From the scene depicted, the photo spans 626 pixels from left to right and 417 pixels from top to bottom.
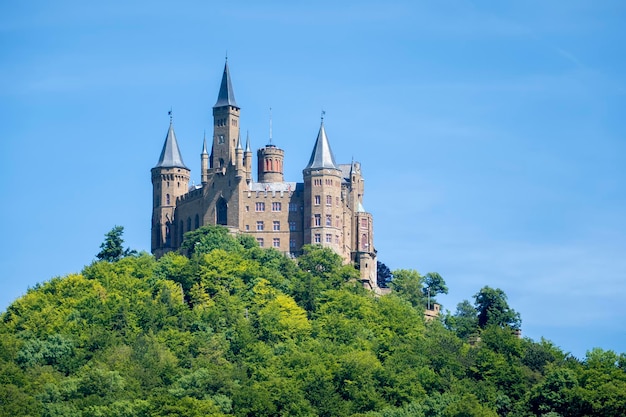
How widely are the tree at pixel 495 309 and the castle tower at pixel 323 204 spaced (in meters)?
11.4

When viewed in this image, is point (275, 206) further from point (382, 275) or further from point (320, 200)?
point (382, 275)

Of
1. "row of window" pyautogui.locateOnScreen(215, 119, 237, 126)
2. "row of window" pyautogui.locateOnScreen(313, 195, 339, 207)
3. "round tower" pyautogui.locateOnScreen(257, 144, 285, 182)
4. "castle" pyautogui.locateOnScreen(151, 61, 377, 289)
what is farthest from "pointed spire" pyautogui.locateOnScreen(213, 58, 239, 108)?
"row of window" pyautogui.locateOnScreen(313, 195, 339, 207)

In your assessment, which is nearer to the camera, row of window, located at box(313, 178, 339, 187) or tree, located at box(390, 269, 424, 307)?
row of window, located at box(313, 178, 339, 187)

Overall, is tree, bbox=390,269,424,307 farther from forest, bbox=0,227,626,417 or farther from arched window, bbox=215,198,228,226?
arched window, bbox=215,198,228,226

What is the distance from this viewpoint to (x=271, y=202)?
478 ft

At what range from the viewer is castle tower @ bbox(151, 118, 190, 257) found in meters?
151

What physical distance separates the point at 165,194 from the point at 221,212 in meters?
6.68

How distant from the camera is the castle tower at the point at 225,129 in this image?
147500mm

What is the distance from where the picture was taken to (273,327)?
131m

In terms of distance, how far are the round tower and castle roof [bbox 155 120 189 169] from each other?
638 centimetres

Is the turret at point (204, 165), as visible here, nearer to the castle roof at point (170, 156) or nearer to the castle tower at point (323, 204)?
the castle roof at point (170, 156)

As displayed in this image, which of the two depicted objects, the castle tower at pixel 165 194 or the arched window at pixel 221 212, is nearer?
the arched window at pixel 221 212

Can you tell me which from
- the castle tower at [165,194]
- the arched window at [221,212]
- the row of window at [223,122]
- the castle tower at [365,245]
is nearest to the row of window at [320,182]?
the castle tower at [365,245]

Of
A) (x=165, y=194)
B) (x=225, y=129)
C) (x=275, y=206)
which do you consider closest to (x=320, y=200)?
(x=275, y=206)
